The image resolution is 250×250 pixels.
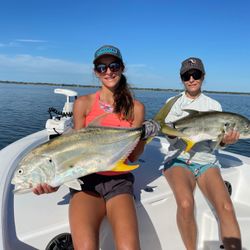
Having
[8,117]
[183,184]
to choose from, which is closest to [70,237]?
[183,184]

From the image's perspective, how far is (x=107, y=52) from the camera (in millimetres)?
2787

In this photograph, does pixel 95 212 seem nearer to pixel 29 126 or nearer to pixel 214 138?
pixel 214 138

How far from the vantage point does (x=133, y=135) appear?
258cm

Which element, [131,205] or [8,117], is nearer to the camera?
[131,205]

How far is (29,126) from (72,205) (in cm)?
1312

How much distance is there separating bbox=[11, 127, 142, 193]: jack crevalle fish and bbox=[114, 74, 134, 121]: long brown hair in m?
0.46

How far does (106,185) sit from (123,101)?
85 cm

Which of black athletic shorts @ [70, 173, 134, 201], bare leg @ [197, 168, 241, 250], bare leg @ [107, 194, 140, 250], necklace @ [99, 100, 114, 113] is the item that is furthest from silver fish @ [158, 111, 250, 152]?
bare leg @ [107, 194, 140, 250]

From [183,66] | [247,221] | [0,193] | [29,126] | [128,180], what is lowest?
[29,126]

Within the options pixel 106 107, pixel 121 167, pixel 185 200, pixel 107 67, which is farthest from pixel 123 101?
pixel 185 200

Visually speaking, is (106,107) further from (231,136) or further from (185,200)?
(231,136)

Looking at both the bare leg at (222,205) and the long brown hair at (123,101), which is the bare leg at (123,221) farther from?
the bare leg at (222,205)

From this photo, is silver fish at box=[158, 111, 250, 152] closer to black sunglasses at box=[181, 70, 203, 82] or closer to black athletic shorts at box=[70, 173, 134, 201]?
black sunglasses at box=[181, 70, 203, 82]

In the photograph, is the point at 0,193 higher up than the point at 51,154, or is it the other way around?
the point at 51,154
